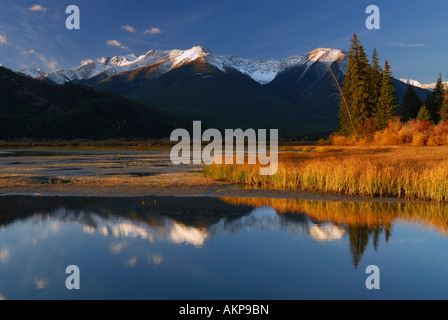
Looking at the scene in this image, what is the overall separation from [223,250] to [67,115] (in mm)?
139496

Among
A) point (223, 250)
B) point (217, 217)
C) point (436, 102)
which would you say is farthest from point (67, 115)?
point (223, 250)

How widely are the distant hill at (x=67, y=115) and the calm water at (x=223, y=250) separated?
379 ft

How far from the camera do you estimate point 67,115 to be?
138m

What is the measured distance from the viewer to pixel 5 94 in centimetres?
15475

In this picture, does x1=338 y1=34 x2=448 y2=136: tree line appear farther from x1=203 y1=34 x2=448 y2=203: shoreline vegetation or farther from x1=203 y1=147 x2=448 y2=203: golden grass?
x1=203 y1=147 x2=448 y2=203: golden grass

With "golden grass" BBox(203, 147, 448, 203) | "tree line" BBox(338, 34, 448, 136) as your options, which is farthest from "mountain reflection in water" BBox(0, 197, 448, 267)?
"tree line" BBox(338, 34, 448, 136)

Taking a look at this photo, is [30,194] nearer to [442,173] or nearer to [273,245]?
[273,245]

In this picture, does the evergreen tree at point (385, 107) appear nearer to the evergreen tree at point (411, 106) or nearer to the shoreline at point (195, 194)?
the evergreen tree at point (411, 106)

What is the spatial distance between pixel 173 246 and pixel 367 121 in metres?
59.4

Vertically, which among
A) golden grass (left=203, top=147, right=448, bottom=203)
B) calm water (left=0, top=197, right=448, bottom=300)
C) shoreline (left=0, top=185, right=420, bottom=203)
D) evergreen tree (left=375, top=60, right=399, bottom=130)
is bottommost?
calm water (left=0, top=197, right=448, bottom=300)

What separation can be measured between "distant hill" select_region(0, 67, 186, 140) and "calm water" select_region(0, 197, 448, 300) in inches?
4551

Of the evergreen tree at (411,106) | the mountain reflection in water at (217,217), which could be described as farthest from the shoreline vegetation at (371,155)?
the mountain reflection in water at (217,217)

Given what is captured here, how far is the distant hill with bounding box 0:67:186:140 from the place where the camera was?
12469cm
